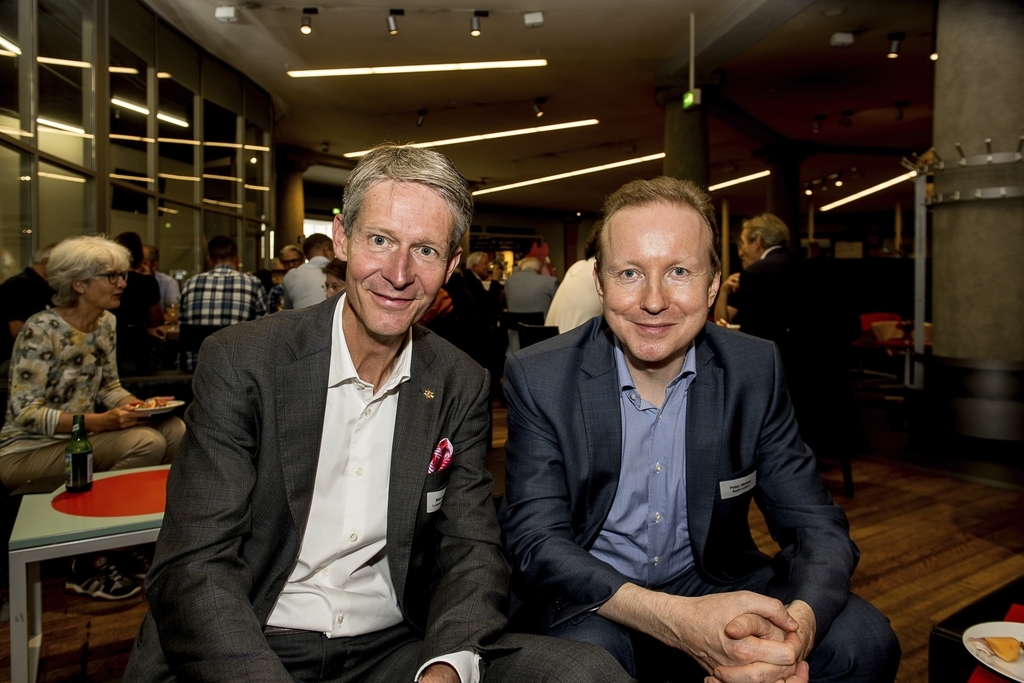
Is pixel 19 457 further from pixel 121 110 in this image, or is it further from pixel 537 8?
pixel 537 8

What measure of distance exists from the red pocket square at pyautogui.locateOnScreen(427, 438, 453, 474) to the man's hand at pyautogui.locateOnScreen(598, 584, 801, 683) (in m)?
0.49

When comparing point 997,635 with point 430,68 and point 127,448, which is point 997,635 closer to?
point 127,448

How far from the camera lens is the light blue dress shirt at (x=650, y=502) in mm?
1508

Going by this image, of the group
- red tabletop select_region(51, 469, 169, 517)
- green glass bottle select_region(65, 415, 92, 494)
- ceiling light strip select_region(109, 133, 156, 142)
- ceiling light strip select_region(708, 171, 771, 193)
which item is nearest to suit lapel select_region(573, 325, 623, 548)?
red tabletop select_region(51, 469, 169, 517)

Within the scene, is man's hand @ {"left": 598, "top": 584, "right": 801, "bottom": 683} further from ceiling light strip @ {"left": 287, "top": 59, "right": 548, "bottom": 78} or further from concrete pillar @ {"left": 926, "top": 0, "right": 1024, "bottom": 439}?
ceiling light strip @ {"left": 287, "top": 59, "right": 548, "bottom": 78}

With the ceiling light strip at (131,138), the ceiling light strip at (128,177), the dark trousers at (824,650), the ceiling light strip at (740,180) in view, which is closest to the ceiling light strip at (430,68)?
the ceiling light strip at (131,138)

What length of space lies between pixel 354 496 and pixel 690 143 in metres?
7.70

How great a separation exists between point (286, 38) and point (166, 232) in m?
2.54

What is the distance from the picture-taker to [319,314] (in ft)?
4.62

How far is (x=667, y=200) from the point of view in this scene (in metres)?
1.49

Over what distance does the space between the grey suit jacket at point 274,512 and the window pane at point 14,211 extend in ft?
14.3

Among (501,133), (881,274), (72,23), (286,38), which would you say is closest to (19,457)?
(72,23)

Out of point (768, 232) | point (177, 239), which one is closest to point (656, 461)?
point (768, 232)

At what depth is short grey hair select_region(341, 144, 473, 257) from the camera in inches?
53.2
